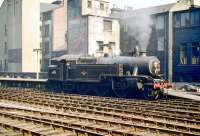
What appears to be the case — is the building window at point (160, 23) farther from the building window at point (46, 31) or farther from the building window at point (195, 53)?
the building window at point (46, 31)

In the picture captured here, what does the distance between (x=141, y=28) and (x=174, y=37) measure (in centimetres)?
528

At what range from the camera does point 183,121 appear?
12250mm

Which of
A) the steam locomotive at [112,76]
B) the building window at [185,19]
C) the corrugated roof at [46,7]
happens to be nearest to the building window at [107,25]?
the building window at [185,19]

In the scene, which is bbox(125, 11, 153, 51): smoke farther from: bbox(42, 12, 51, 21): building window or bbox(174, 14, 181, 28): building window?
bbox(42, 12, 51, 21): building window

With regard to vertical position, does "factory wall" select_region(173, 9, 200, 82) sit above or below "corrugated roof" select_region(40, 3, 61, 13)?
below

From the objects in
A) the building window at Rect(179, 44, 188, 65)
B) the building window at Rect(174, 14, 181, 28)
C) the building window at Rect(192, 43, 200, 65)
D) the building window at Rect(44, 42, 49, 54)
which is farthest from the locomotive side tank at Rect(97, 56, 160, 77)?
the building window at Rect(44, 42, 49, 54)

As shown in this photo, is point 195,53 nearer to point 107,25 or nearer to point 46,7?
point 107,25

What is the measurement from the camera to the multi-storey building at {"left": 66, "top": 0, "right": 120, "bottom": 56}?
131ft

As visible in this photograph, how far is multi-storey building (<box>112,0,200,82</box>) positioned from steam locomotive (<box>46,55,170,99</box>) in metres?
10.6

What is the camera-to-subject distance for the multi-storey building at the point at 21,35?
52000mm

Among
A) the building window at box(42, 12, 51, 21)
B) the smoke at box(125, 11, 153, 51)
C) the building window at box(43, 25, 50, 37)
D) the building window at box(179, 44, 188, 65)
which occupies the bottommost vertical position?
the building window at box(179, 44, 188, 65)

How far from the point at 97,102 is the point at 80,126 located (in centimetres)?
741

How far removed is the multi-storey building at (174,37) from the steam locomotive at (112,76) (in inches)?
419

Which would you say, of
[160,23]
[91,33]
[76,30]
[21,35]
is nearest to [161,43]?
[160,23]
